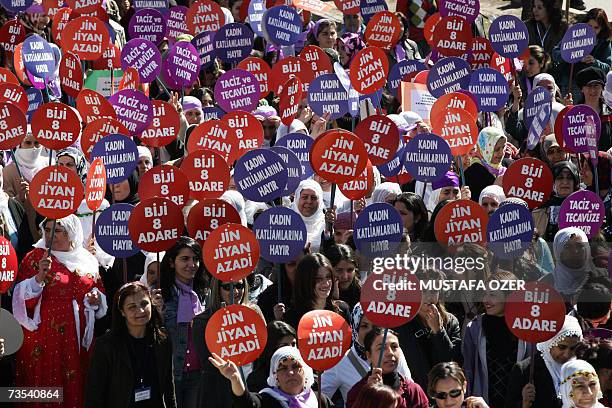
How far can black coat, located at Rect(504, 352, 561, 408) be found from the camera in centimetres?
965

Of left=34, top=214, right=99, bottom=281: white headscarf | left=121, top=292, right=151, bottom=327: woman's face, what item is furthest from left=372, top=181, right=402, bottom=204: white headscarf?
left=121, top=292, right=151, bottom=327: woman's face

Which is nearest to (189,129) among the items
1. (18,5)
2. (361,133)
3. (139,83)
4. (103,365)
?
(139,83)

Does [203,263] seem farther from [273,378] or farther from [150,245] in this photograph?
[273,378]

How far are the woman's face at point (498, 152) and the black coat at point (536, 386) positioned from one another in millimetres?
3661

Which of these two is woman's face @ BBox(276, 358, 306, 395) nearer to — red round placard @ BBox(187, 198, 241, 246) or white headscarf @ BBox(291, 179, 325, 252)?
red round placard @ BBox(187, 198, 241, 246)

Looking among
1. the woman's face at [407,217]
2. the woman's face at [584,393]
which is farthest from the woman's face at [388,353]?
the woman's face at [407,217]

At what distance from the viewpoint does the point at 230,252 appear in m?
9.88

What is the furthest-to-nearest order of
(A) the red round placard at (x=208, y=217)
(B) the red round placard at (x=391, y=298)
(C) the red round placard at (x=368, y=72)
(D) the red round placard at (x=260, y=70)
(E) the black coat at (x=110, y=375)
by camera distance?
(D) the red round placard at (x=260, y=70) → (C) the red round placard at (x=368, y=72) → (A) the red round placard at (x=208, y=217) → (B) the red round placard at (x=391, y=298) → (E) the black coat at (x=110, y=375)

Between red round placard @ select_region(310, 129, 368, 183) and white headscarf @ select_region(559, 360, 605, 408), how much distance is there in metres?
2.63

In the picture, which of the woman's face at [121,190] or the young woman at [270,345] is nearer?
the young woman at [270,345]

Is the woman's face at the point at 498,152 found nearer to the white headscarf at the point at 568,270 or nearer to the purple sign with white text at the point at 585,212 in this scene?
the purple sign with white text at the point at 585,212

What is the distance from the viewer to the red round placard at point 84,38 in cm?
1393

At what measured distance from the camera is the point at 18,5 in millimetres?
14969

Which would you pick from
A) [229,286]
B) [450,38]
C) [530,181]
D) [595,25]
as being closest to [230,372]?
[229,286]
